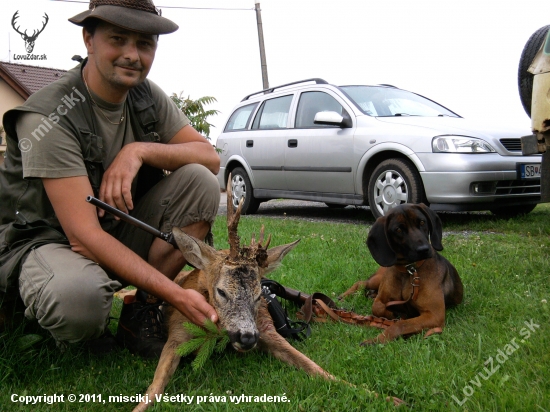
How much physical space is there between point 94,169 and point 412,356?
2287mm

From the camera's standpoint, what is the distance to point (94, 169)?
3537 mm

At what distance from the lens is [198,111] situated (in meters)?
16.6

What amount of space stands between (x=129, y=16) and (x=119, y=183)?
1005 millimetres

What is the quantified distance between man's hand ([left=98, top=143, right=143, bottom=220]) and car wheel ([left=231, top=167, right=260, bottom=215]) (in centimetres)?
739

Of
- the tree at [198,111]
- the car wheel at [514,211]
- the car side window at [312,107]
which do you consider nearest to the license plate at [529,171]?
the car wheel at [514,211]

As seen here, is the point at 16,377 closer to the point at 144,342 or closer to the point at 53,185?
the point at 144,342

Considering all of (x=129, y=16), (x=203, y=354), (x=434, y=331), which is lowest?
(x=434, y=331)

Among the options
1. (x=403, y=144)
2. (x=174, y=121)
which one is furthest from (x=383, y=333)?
(x=403, y=144)

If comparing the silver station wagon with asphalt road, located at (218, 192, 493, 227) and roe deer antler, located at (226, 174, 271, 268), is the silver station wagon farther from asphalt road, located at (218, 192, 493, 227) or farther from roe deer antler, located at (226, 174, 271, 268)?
roe deer antler, located at (226, 174, 271, 268)

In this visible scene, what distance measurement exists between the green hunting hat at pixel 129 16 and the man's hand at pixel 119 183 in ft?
2.61

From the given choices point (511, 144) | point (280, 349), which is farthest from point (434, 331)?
point (511, 144)

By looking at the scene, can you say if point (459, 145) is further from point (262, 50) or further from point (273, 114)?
point (262, 50)

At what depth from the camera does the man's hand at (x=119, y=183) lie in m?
3.34

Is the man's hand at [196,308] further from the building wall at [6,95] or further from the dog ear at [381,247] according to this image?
the building wall at [6,95]
